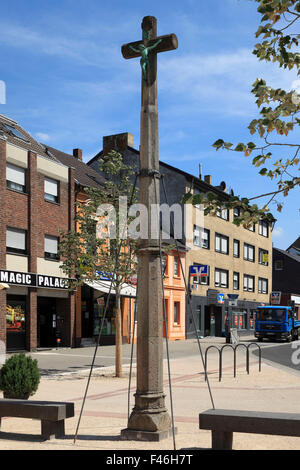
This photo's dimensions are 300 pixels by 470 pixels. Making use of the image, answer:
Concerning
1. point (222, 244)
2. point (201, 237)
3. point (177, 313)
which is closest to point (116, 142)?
point (201, 237)

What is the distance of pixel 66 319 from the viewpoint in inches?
1171

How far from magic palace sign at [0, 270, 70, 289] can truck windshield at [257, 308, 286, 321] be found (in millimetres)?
16748

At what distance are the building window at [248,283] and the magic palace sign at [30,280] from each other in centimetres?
3141

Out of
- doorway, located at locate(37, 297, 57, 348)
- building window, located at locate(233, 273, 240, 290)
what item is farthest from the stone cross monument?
building window, located at locate(233, 273, 240, 290)

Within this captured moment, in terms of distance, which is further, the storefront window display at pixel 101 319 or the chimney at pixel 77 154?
the chimney at pixel 77 154

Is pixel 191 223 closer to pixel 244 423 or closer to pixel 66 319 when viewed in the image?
pixel 66 319

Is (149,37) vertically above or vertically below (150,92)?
above

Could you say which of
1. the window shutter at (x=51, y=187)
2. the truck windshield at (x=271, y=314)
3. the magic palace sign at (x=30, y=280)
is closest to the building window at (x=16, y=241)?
the magic palace sign at (x=30, y=280)

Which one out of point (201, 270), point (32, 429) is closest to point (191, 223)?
point (201, 270)

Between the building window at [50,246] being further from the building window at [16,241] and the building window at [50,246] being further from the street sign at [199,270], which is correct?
the street sign at [199,270]

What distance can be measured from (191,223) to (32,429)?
3642 cm

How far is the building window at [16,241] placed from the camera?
1030 inches

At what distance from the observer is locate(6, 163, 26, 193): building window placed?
1035 inches

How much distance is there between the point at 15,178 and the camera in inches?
1051
